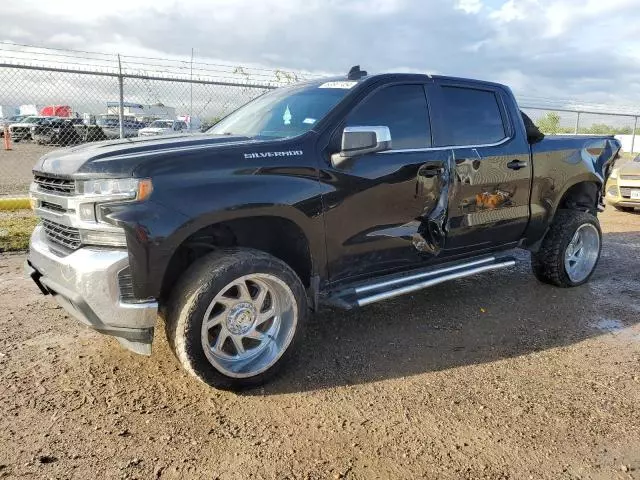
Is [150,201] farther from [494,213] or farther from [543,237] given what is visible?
[543,237]

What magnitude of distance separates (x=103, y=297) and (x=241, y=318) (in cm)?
82

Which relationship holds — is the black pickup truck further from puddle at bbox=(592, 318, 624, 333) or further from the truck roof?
puddle at bbox=(592, 318, 624, 333)

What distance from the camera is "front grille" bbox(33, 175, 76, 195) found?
3.05m

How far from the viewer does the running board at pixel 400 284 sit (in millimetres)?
3709

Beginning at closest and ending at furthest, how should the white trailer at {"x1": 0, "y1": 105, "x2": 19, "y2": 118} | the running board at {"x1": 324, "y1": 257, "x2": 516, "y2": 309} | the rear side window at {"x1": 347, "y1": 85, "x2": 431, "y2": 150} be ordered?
the running board at {"x1": 324, "y1": 257, "x2": 516, "y2": 309} < the rear side window at {"x1": 347, "y1": 85, "x2": 431, "y2": 150} < the white trailer at {"x1": 0, "y1": 105, "x2": 19, "y2": 118}

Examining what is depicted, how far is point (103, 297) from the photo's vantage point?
9.39ft

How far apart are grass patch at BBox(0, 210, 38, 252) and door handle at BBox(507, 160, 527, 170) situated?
17.5ft

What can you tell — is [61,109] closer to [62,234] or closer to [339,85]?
[339,85]

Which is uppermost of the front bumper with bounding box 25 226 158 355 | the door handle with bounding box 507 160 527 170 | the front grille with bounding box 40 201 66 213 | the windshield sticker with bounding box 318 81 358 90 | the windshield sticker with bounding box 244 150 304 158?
the windshield sticker with bounding box 318 81 358 90

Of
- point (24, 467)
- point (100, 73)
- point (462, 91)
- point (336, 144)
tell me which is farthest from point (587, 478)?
point (100, 73)

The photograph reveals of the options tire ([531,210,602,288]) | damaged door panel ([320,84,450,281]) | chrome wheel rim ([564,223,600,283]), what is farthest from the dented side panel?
chrome wheel rim ([564,223,600,283])

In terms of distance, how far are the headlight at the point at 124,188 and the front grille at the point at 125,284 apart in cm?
38

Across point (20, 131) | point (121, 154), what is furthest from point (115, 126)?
point (20, 131)

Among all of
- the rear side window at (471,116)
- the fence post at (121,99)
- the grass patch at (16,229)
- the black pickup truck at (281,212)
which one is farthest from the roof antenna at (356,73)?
the fence post at (121,99)
